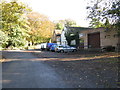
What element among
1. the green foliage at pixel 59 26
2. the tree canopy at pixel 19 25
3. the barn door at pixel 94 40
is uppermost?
the green foliage at pixel 59 26

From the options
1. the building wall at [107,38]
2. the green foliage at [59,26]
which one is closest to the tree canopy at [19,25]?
the green foliage at [59,26]

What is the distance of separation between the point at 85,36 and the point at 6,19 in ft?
54.5

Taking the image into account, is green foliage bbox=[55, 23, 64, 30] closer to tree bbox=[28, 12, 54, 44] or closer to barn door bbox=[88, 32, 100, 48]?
tree bbox=[28, 12, 54, 44]

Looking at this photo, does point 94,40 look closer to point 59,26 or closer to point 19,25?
point 19,25

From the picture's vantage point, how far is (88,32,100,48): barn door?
25.1 metres

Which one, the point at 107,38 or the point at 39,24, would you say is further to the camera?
the point at 39,24

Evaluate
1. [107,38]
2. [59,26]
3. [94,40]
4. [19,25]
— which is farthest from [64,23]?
[107,38]

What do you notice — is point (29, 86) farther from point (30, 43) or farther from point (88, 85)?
point (30, 43)

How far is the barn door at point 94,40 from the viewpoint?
82.4 feet

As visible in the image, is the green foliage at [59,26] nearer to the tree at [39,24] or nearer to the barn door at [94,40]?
the tree at [39,24]

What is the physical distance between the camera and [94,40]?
2603cm

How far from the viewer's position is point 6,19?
1617 cm

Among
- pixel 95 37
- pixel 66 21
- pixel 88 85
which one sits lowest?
pixel 88 85

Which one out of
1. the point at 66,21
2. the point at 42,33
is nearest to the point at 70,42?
the point at 42,33
